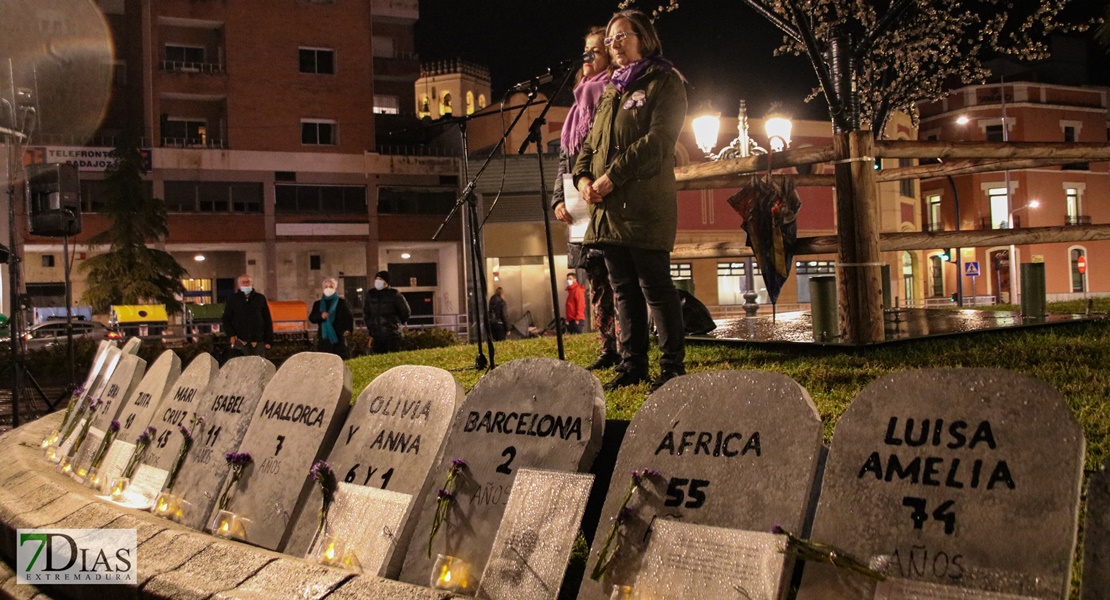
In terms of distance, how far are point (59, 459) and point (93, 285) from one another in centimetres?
2950

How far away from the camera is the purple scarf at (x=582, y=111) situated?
16.3 ft

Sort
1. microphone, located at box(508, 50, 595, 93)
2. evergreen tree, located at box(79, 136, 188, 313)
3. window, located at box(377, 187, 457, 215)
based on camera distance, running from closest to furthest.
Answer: microphone, located at box(508, 50, 595, 93) → evergreen tree, located at box(79, 136, 188, 313) → window, located at box(377, 187, 457, 215)

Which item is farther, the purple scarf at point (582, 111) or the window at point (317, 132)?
the window at point (317, 132)

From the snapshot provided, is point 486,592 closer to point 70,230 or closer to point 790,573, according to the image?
point 790,573

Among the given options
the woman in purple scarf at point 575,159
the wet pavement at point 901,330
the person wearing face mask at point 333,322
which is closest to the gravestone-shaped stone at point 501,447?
the woman in purple scarf at point 575,159

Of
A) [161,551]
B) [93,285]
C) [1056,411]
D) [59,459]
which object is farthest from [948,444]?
[93,285]

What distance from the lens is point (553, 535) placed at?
2055 mm

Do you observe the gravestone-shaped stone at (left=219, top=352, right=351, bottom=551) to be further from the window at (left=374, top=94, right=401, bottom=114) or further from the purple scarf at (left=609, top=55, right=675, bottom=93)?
the window at (left=374, top=94, right=401, bottom=114)

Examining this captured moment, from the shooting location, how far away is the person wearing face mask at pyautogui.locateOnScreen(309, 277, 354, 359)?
1239cm

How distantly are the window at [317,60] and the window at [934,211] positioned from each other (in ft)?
93.5

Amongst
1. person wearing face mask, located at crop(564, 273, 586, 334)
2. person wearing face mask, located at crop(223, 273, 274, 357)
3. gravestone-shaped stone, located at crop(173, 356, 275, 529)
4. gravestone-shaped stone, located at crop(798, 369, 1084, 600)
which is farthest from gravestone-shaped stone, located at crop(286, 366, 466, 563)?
person wearing face mask, located at crop(564, 273, 586, 334)

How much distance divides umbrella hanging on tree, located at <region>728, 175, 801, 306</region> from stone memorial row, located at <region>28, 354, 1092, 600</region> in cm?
374

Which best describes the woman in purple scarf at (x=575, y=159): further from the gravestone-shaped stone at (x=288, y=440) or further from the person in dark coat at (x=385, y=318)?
the person in dark coat at (x=385, y=318)

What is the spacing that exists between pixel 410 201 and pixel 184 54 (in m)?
9.96
